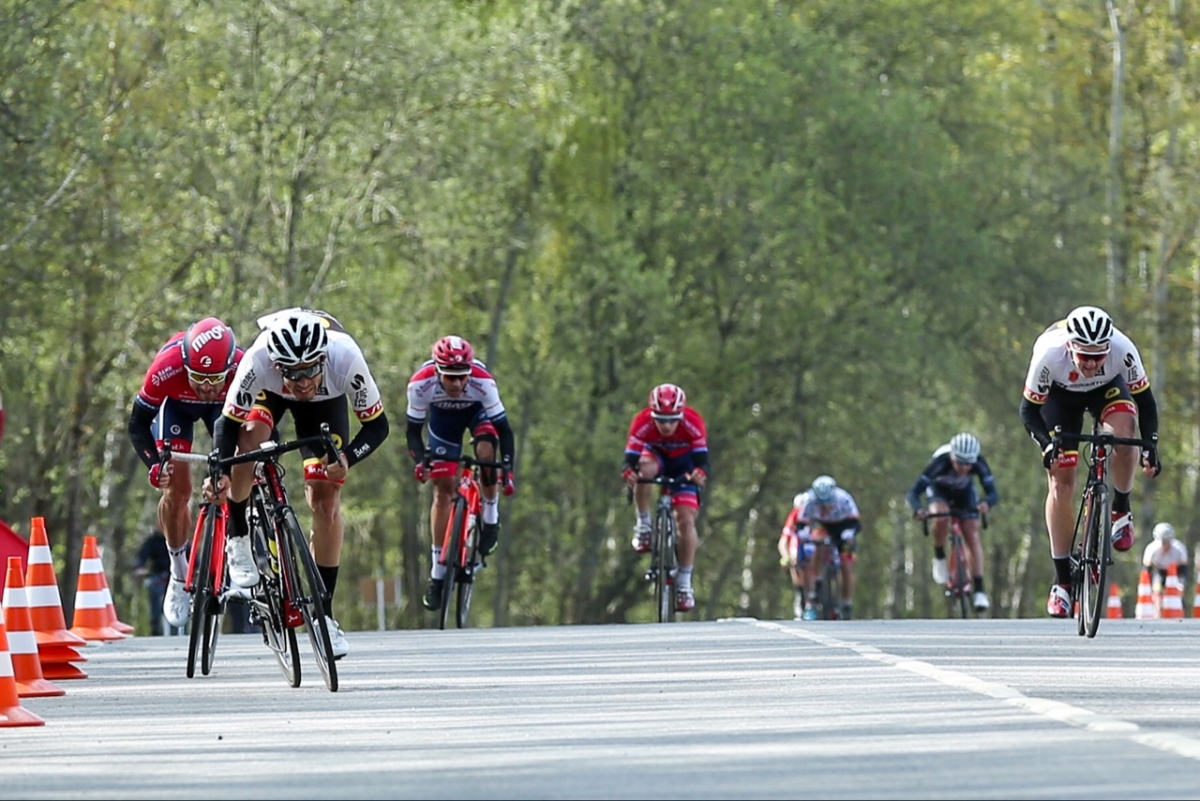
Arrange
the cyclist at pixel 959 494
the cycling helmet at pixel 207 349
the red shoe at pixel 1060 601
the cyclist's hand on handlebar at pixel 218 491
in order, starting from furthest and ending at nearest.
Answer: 1. the cyclist at pixel 959 494
2. the red shoe at pixel 1060 601
3. the cycling helmet at pixel 207 349
4. the cyclist's hand on handlebar at pixel 218 491

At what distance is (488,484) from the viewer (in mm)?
20484

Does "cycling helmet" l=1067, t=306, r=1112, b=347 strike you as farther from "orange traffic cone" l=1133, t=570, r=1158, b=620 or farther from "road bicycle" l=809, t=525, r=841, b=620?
"road bicycle" l=809, t=525, r=841, b=620

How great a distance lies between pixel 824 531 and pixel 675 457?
21.8 ft

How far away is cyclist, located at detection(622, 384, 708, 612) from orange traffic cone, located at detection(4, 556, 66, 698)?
9.78 meters

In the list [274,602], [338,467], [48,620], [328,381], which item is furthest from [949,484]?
[338,467]

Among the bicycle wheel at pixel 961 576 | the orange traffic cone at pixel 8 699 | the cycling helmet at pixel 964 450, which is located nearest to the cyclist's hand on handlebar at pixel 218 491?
the orange traffic cone at pixel 8 699

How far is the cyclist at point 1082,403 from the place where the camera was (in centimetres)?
1565

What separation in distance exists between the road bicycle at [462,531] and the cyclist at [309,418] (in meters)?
6.66

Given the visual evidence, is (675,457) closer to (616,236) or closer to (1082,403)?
(1082,403)

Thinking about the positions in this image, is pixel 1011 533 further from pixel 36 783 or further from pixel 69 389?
pixel 36 783

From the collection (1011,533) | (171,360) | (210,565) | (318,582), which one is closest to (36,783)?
(318,582)

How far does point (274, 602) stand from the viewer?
1303 centimetres

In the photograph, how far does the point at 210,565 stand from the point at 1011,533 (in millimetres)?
42148

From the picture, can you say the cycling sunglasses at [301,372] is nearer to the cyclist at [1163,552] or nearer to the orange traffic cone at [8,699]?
the orange traffic cone at [8,699]
